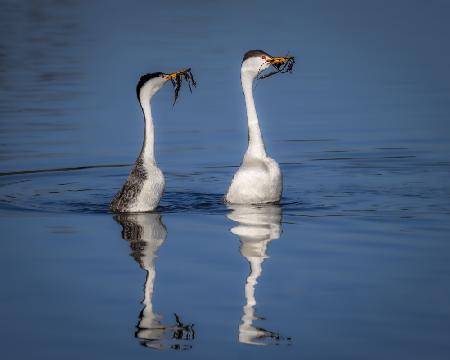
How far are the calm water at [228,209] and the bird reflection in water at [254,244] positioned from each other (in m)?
0.03

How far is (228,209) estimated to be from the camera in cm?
1377

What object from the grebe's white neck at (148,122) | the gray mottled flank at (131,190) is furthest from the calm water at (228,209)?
the grebe's white neck at (148,122)

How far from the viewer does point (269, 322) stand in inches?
352

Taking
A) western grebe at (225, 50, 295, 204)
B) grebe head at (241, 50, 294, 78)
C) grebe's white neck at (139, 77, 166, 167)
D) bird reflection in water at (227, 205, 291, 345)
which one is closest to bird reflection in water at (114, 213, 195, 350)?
bird reflection in water at (227, 205, 291, 345)

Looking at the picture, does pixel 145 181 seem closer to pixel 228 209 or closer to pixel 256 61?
pixel 228 209

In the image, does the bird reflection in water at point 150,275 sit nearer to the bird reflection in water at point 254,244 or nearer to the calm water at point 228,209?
the calm water at point 228,209

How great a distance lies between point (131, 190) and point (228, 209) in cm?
119

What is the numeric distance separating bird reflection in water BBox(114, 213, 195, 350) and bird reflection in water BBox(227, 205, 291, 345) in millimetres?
461

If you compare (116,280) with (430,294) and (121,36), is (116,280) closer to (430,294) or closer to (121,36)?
(430,294)

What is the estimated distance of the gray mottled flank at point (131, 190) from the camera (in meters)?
13.5

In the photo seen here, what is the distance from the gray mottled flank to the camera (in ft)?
44.2

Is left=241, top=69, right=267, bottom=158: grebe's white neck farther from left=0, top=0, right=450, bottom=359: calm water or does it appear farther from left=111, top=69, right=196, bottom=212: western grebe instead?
left=111, top=69, right=196, bottom=212: western grebe

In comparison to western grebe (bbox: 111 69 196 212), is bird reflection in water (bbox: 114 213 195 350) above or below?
below

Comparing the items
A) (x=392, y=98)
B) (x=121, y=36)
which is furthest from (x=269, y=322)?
(x=121, y=36)
